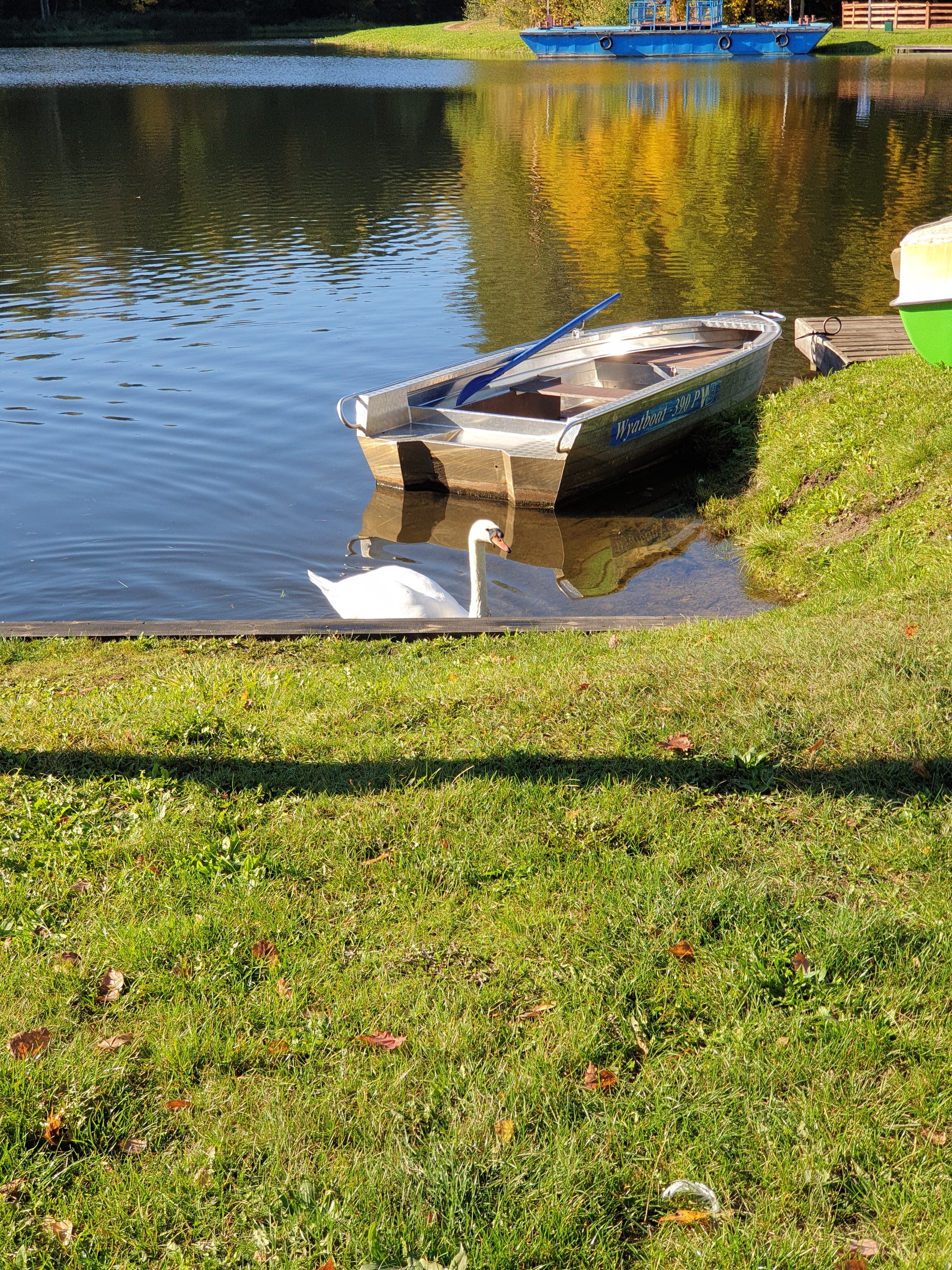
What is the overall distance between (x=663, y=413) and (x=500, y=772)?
24.6ft

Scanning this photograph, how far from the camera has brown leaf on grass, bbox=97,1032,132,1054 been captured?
3.11 m

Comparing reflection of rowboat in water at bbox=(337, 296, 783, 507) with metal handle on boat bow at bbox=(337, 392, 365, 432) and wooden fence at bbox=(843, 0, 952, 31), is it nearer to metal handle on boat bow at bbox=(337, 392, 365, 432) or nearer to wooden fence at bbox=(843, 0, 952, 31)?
metal handle on boat bow at bbox=(337, 392, 365, 432)

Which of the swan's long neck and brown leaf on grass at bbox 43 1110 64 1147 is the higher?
brown leaf on grass at bbox 43 1110 64 1147

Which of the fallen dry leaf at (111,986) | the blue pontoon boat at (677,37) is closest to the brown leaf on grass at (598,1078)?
the fallen dry leaf at (111,986)

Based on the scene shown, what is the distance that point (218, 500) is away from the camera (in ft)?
37.4

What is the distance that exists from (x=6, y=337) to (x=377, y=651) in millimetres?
13619

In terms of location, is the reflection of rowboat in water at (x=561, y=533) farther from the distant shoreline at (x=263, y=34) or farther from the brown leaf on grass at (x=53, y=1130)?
the distant shoreline at (x=263, y=34)

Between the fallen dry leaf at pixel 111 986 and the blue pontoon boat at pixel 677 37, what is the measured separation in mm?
70549

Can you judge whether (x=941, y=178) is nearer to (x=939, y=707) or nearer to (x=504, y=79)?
(x=939, y=707)

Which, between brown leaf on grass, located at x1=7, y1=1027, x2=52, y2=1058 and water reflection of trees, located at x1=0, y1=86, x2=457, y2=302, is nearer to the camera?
brown leaf on grass, located at x1=7, y1=1027, x2=52, y2=1058

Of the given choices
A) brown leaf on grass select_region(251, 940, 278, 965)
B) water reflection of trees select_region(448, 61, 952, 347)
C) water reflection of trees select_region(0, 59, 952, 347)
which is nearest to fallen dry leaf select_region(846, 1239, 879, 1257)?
brown leaf on grass select_region(251, 940, 278, 965)

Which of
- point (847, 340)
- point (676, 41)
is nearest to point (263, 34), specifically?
point (676, 41)

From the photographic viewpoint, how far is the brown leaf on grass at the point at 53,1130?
285cm

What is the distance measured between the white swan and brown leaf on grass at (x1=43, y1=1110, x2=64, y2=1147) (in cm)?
463
